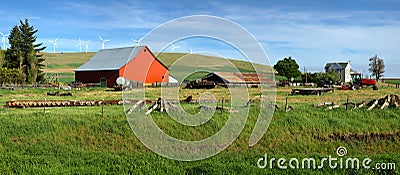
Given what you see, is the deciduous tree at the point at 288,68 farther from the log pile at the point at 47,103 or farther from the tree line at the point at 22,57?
the log pile at the point at 47,103

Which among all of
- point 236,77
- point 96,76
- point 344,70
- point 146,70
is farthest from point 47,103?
point 344,70

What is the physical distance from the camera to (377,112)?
1955 centimetres

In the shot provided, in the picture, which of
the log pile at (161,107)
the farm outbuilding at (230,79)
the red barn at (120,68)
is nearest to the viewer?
the log pile at (161,107)

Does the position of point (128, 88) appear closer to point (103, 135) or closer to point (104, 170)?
point (103, 135)

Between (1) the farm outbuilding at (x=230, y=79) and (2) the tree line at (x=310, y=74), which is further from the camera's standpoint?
(2) the tree line at (x=310, y=74)

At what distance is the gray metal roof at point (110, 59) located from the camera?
2117 inches

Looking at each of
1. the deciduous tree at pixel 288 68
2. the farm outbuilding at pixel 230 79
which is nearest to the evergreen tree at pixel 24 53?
the farm outbuilding at pixel 230 79

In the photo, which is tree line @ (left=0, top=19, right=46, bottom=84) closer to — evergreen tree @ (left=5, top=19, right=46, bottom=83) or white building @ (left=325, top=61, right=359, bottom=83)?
evergreen tree @ (left=5, top=19, right=46, bottom=83)

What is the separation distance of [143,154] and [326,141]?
7548 millimetres

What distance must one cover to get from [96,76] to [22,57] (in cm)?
1094

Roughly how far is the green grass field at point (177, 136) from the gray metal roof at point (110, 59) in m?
34.8

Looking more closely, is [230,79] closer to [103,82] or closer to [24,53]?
[103,82]

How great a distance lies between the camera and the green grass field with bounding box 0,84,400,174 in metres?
11.8

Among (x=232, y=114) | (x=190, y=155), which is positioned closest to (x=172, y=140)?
(x=190, y=155)
